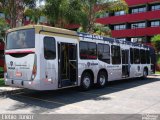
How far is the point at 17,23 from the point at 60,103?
10.6 m

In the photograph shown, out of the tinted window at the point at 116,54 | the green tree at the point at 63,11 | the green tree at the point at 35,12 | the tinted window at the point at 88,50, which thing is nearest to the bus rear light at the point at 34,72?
the tinted window at the point at 88,50

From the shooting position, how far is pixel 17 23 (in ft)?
65.7

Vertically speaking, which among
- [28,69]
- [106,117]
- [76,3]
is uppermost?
[76,3]

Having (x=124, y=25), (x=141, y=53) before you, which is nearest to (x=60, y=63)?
(x=141, y=53)

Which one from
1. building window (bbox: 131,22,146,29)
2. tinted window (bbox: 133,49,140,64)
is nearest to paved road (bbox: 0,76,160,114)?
tinted window (bbox: 133,49,140,64)

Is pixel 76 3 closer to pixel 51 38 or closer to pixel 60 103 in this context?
pixel 51 38

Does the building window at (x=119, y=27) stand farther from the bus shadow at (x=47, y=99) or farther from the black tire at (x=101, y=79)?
the bus shadow at (x=47, y=99)

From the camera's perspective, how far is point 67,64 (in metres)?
13.2

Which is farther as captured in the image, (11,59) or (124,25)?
(124,25)

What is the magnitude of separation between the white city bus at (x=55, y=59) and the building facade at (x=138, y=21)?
34.4 metres

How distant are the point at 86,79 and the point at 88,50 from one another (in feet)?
5.16

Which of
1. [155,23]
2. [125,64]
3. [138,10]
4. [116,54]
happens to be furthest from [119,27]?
[116,54]

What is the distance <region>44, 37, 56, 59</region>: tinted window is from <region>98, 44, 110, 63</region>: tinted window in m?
4.21

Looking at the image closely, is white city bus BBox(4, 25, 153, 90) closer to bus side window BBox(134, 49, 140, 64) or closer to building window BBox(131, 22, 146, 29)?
bus side window BBox(134, 49, 140, 64)
